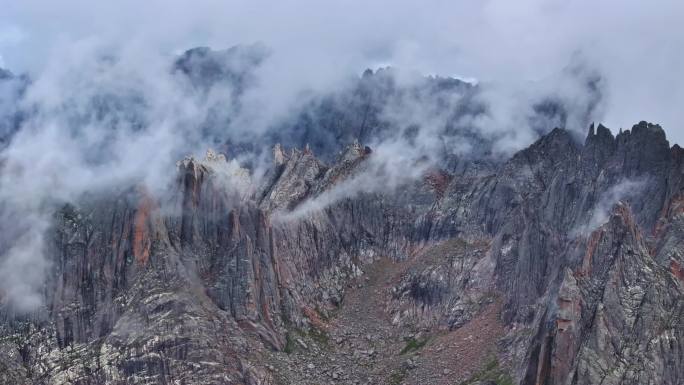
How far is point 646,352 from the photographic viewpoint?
569 ft

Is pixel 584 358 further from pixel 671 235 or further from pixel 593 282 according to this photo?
pixel 671 235

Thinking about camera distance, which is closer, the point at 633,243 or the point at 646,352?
the point at 646,352

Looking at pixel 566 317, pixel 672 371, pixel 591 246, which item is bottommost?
pixel 672 371

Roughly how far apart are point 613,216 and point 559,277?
1596 cm

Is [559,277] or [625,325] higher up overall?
[559,277]

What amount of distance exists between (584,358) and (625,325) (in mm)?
10148

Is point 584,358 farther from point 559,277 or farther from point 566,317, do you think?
point 559,277

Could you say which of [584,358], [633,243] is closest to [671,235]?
[633,243]

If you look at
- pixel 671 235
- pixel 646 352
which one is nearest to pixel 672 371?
pixel 646 352

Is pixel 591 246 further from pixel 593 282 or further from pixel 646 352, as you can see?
pixel 646 352

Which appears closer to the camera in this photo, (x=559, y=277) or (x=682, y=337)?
(x=682, y=337)

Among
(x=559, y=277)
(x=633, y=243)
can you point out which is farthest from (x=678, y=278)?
(x=559, y=277)

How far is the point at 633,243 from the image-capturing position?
187 metres

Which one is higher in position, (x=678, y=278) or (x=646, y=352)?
(x=678, y=278)
